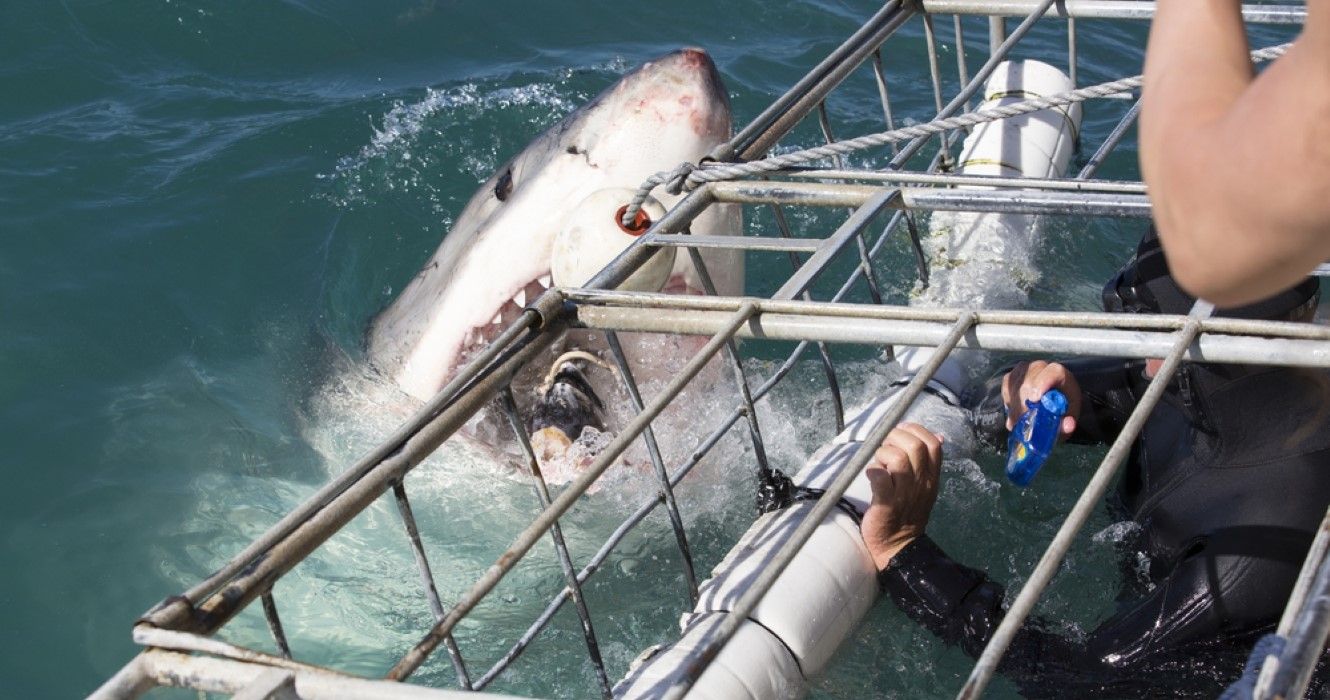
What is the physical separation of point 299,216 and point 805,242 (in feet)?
10.2

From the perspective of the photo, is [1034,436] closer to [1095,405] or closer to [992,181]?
[1095,405]

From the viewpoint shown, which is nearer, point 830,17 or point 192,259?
point 192,259

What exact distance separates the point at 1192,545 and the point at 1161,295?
0.73 m

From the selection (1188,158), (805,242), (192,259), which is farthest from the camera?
(192,259)

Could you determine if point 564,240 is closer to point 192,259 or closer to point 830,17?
point 192,259

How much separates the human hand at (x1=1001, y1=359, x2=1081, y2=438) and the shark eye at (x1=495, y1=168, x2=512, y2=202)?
1.34m

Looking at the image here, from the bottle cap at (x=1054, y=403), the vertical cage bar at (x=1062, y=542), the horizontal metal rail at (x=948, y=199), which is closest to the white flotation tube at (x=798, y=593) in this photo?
the bottle cap at (x=1054, y=403)

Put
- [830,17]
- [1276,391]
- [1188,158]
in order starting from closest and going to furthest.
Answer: [1188,158] < [1276,391] < [830,17]

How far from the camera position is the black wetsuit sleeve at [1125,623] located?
238cm

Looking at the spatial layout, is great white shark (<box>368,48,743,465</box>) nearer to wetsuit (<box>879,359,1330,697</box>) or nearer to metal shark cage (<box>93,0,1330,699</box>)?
metal shark cage (<box>93,0,1330,699</box>)

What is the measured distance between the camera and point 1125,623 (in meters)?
2.47

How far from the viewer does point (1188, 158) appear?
85cm

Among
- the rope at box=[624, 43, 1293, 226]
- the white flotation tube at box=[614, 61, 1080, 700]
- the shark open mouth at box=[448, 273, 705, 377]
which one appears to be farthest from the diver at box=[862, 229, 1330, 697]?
the shark open mouth at box=[448, 273, 705, 377]

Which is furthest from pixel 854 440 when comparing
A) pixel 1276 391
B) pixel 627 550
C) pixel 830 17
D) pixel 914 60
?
pixel 830 17
